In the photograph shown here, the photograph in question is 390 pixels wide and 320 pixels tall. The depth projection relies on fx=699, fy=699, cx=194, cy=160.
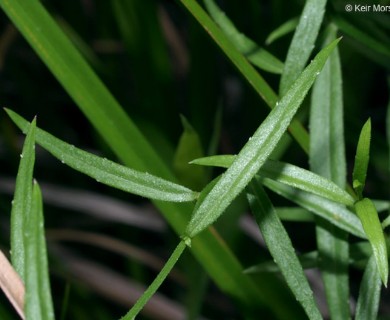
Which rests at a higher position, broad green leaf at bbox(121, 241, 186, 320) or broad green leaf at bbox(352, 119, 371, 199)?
broad green leaf at bbox(352, 119, 371, 199)

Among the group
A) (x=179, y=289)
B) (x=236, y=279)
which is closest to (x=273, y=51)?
(x=236, y=279)

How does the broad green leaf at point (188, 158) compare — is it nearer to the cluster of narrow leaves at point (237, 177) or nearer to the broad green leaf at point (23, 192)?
the cluster of narrow leaves at point (237, 177)

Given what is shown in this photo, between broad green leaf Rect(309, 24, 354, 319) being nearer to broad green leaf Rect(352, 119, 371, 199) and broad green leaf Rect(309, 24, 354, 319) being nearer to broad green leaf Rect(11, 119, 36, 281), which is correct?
broad green leaf Rect(352, 119, 371, 199)

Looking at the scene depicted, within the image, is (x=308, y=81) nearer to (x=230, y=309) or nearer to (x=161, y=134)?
(x=161, y=134)

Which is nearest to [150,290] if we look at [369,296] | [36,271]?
[36,271]

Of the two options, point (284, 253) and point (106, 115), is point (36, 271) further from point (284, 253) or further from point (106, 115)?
point (106, 115)

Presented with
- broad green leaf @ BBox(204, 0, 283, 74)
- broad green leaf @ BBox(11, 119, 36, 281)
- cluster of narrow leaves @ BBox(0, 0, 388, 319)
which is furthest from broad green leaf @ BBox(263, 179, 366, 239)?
broad green leaf @ BBox(11, 119, 36, 281)
